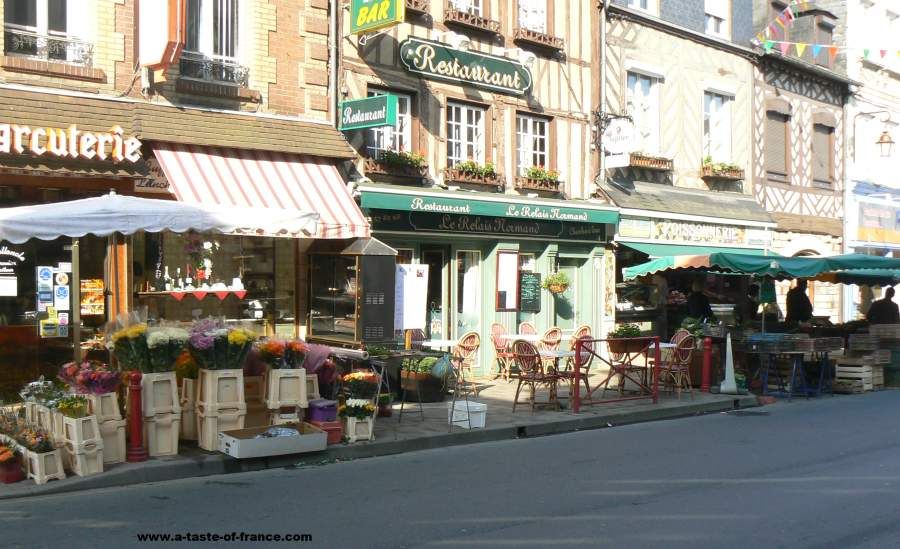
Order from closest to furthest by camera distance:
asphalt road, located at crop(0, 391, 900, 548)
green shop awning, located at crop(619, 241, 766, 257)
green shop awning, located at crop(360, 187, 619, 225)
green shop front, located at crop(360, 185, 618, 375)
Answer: asphalt road, located at crop(0, 391, 900, 548) < green shop awning, located at crop(360, 187, 619, 225) < green shop front, located at crop(360, 185, 618, 375) < green shop awning, located at crop(619, 241, 766, 257)

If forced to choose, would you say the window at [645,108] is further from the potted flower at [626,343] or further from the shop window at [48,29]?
the shop window at [48,29]

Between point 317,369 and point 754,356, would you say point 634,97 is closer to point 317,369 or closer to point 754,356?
point 754,356

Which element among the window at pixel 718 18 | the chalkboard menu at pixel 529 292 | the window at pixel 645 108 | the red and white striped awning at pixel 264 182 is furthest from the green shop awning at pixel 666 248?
the red and white striped awning at pixel 264 182

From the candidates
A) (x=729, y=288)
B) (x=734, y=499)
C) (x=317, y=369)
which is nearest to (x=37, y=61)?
(x=317, y=369)

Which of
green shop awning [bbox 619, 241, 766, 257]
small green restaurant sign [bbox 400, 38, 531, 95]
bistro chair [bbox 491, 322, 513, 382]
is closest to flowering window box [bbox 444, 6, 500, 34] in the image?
small green restaurant sign [bbox 400, 38, 531, 95]

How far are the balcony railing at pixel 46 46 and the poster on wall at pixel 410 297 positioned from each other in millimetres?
4993

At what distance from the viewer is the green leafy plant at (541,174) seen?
51.7 feet

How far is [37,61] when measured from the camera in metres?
10.5

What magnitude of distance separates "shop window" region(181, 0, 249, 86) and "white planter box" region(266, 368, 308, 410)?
16.4 feet

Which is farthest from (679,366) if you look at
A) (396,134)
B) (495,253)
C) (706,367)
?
(396,134)

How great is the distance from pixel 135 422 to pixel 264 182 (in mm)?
4659

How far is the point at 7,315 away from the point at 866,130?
877 inches

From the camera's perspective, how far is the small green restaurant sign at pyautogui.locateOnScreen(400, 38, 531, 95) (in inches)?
552

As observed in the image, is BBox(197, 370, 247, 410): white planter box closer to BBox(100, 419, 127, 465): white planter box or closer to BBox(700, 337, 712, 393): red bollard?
BBox(100, 419, 127, 465): white planter box
